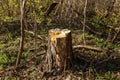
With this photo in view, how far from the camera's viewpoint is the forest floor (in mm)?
5621

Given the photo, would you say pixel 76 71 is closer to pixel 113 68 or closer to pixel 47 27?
pixel 113 68

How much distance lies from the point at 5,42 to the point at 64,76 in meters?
2.74

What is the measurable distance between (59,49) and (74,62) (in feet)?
1.71

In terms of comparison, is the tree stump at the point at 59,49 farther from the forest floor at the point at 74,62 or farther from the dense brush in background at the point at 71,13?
the dense brush in background at the point at 71,13

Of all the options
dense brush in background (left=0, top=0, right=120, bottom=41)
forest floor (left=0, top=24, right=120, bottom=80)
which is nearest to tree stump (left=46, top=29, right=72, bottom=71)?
forest floor (left=0, top=24, right=120, bottom=80)

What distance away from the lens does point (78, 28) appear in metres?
8.20

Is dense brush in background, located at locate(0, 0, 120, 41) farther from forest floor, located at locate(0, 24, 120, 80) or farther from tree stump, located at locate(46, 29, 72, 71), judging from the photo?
tree stump, located at locate(46, 29, 72, 71)

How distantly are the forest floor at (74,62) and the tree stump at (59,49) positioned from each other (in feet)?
0.52

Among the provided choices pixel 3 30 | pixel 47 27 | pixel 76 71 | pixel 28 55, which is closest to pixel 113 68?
pixel 76 71

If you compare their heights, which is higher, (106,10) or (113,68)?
(106,10)

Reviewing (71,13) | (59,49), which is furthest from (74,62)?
(71,13)

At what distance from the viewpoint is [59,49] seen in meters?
5.50

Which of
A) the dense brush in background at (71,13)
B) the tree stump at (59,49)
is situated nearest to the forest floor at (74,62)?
the tree stump at (59,49)

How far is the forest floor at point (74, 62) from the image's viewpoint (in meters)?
5.62
